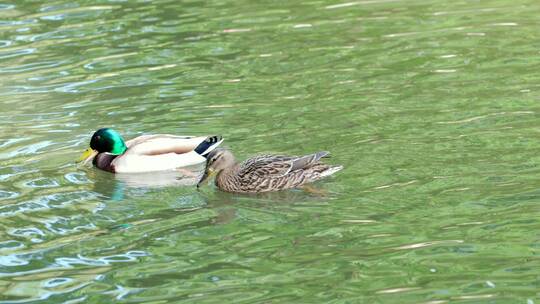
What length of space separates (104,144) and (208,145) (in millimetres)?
1071

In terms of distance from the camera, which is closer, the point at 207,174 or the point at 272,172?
the point at 272,172

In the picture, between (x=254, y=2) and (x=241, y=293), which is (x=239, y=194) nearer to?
(x=241, y=293)

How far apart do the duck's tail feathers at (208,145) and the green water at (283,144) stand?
244 millimetres

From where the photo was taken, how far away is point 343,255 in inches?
356

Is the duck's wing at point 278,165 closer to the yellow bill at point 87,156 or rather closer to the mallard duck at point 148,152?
the mallard duck at point 148,152

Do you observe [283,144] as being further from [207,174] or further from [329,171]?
[329,171]

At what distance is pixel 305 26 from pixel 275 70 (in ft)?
7.39

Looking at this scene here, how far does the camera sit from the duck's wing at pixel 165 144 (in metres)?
12.4

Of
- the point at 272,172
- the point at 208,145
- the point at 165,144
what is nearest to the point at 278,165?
the point at 272,172

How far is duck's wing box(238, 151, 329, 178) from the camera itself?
11102 mm

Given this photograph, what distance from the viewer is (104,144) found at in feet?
41.2

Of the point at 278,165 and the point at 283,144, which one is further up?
the point at 278,165

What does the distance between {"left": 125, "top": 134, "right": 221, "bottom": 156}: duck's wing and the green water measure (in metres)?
0.35

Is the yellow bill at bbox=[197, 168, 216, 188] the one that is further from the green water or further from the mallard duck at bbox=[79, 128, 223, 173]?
the mallard duck at bbox=[79, 128, 223, 173]
